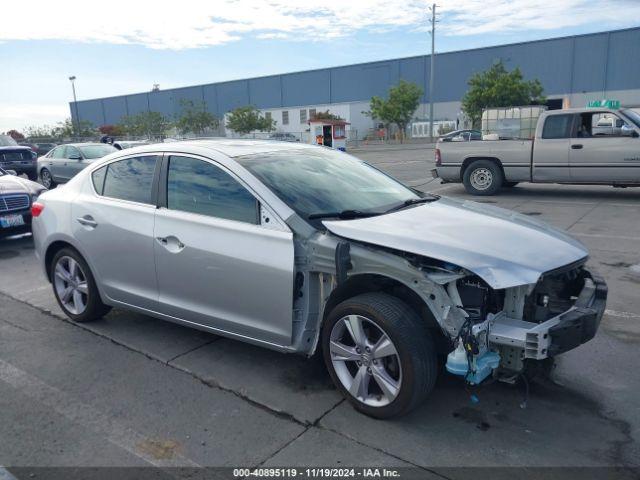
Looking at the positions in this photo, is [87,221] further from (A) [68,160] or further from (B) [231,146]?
(A) [68,160]

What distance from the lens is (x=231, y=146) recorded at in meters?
4.20

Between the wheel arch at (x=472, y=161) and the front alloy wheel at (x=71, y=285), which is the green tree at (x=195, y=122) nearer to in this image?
the wheel arch at (x=472, y=161)

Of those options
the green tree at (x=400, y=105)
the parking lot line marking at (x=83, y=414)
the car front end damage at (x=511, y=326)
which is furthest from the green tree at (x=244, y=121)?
the car front end damage at (x=511, y=326)

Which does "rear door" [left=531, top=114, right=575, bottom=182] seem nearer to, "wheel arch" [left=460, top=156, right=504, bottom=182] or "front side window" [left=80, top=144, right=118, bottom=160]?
"wheel arch" [left=460, top=156, right=504, bottom=182]

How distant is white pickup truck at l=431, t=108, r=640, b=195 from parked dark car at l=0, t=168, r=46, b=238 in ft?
28.4

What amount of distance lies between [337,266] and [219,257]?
3.00 ft

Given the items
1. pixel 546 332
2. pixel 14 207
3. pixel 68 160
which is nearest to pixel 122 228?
pixel 546 332

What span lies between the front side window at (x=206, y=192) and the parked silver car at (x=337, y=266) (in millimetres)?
10

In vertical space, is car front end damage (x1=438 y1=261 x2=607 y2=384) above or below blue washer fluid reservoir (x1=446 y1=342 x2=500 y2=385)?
above

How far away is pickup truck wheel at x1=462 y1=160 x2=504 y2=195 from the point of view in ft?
39.5

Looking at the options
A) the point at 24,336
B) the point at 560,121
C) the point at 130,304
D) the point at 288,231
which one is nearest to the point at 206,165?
the point at 288,231

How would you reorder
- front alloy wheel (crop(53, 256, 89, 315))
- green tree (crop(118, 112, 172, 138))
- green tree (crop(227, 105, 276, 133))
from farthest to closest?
green tree (crop(118, 112, 172, 138))
green tree (crop(227, 105, 276, 133))
front alloy wheel (crop(53, 256, 89, 315))

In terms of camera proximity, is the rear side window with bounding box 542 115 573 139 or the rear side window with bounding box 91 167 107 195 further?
the rear side window with bounding box 542 115 573 139

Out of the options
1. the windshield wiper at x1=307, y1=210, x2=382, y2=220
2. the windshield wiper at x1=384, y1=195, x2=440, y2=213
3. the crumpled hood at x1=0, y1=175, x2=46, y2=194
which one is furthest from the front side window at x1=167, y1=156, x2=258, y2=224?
the crumpled hood at x1=0, y1=175, x2=46, y2=194
